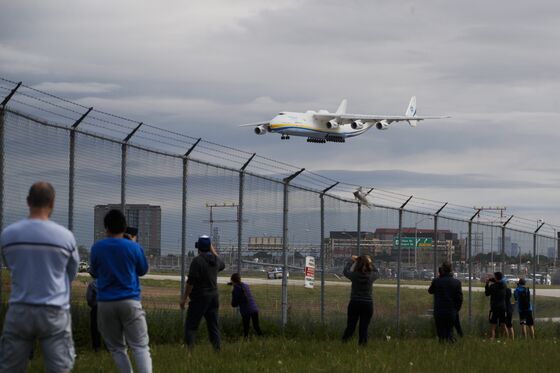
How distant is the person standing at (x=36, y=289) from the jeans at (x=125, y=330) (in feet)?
5.24

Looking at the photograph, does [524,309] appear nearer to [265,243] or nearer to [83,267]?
[265,243]

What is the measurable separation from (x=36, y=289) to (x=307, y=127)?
6494 cm

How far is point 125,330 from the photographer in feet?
27.6

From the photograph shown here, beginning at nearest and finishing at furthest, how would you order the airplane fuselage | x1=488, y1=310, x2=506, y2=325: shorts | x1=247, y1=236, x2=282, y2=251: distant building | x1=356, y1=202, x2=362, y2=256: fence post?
x1=247, y1=236, x2=282, y2=251: distant building < x1=356, y1=202, x2=362, y2=256: fence post < x1=488, y1=310, x2=506, y2=325: shorts < the airplane fuselage

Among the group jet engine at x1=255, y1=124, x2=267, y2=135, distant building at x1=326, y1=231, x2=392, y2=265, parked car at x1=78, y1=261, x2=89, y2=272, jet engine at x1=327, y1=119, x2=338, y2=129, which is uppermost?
jet engine at x1=327, y1=119, x2=338, y2=129

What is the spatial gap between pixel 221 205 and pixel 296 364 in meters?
4.86

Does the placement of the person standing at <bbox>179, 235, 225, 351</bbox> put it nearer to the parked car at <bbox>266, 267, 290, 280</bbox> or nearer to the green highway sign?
the parked car at <bbox>266, 267, 290, 280</bbox>

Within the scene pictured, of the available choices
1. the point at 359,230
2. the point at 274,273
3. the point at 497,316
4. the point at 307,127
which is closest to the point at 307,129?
the point at 307,127

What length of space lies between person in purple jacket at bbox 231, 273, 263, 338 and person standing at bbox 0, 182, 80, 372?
9.25 meters

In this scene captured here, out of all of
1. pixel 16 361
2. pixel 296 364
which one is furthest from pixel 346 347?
A: pixel 16 361

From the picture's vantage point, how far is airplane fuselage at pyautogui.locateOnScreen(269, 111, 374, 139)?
68.1 meters

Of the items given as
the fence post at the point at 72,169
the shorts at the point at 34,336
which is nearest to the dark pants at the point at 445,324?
the fence post at the point at 72,169

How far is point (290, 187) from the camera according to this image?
700 inches

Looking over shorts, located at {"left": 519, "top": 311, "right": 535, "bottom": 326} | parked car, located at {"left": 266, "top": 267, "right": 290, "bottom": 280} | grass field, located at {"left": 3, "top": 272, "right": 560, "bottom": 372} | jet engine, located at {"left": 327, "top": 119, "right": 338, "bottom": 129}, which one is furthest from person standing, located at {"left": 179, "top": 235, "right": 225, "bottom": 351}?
jet engine, located at {"left": 327, "top": 119, "right": 338, "bottom": 129}
